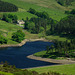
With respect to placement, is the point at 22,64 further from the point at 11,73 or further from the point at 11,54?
the point at 11,73

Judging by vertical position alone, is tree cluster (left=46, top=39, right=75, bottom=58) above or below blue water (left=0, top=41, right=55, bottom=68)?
above

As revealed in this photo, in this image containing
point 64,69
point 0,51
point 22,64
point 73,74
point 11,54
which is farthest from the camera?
point 0,51

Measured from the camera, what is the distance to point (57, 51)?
6280 inches

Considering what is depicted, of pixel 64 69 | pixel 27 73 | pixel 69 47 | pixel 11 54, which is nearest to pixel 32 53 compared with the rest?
pixel 11 54

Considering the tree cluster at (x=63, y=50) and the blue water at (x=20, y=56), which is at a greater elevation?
the tree cluster at (x=63, y=50)

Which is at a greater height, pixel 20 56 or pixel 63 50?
pixel 63 50

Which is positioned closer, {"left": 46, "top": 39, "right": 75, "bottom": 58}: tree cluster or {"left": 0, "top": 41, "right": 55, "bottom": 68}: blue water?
{"left": 0, "top": 41, "right": 55, "bottom": 68}: blue water

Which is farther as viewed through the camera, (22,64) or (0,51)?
(0,51)

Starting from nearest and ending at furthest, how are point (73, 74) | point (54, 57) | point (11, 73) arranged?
1. point (11, 73)
2. point (73, 74)
3. point (54, 57)

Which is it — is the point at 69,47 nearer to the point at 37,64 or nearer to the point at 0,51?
the point at 37,64

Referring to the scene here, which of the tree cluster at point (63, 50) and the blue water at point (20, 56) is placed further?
the tree cluster at point (63, 50)

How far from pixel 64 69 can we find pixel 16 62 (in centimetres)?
3652

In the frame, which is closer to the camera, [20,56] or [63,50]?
[63,50]

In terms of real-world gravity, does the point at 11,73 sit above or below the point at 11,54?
above
